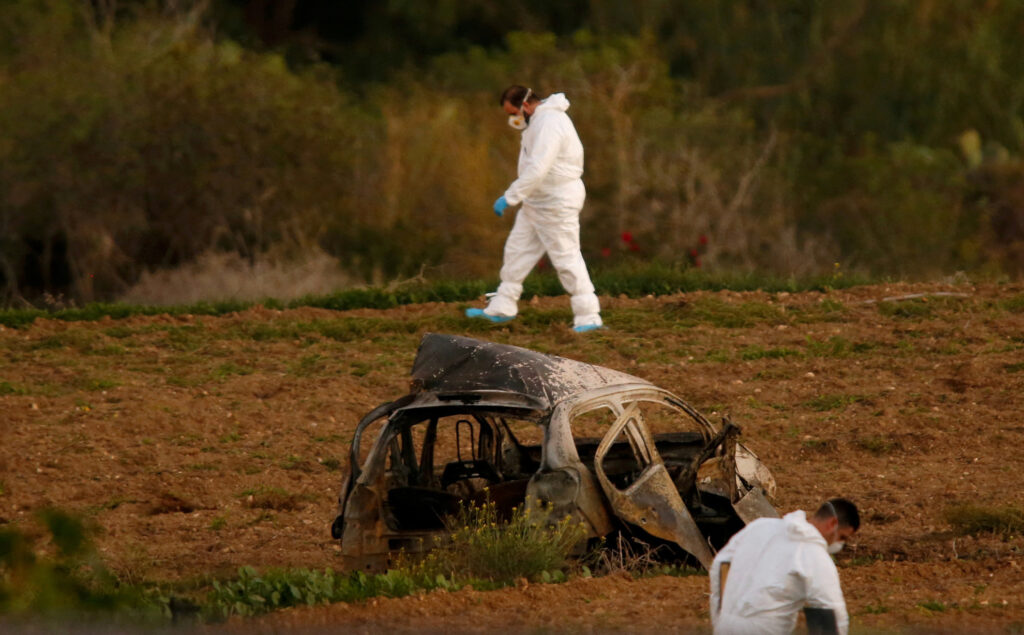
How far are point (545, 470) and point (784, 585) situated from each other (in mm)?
2600

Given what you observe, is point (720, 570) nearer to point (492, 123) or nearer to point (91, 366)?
point (91, 366)

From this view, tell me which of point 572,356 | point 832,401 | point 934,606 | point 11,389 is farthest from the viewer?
point 572,356

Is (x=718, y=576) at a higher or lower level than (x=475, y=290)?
higher

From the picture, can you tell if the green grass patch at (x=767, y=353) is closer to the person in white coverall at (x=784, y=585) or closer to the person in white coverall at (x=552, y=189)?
the person in white coverall at (x=552, y=189)

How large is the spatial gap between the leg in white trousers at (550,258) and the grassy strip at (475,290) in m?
2.07

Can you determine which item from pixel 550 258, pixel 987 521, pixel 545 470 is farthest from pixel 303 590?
pixel 550 258

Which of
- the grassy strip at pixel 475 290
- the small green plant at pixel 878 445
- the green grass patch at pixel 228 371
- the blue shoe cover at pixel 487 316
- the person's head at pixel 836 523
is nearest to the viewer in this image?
the person's head at pixel 836 523

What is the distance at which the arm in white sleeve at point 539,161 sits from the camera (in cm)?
1462

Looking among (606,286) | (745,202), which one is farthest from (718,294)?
(745,202)

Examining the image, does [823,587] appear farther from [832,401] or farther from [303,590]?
[832,401]

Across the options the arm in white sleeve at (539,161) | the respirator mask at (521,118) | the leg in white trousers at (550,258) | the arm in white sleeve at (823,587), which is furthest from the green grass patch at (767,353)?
the arm in white sleeve at (823,587)

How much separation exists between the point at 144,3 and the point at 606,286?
14.7m

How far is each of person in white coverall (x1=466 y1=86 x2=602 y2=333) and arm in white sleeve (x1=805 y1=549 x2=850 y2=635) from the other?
9032 millimetres

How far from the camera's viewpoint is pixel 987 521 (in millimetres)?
9492
